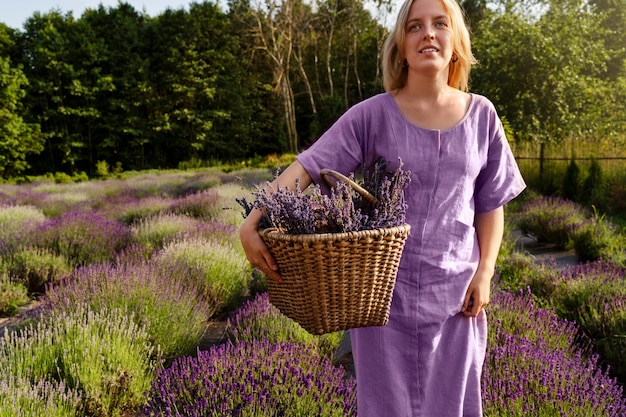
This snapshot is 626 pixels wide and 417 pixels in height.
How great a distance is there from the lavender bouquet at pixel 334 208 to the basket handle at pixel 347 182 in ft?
0.04

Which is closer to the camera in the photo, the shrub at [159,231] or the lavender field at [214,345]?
the lavender field at [214,345]

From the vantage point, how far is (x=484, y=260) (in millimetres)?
1678

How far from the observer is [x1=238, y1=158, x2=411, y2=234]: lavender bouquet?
1376mm

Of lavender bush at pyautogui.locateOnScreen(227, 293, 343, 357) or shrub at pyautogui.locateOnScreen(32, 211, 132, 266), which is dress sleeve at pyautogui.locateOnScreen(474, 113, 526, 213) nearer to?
lavender bush at pyautogui.locateOnScreen(227, 293, 343, 357)

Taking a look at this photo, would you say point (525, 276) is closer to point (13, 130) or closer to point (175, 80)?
point (13, 130)

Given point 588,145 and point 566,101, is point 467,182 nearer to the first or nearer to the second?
point 588,145

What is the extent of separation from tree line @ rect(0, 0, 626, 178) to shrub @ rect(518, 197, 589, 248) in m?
16.6

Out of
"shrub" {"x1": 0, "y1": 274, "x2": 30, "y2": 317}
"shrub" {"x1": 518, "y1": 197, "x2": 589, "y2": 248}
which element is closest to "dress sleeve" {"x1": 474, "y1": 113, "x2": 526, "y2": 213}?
"shrub" {"x1": 0, "y1": 274, "x2": 30, "y2": 317}

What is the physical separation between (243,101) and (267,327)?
32.9m

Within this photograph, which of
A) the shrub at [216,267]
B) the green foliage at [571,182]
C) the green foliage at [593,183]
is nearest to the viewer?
the shrub at [216,267]

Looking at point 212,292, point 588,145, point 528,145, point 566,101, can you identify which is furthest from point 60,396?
point 566,101

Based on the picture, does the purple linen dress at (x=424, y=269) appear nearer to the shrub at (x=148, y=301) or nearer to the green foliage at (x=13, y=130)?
the shrub at (x=148, y=301)

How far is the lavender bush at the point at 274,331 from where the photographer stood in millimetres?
3478

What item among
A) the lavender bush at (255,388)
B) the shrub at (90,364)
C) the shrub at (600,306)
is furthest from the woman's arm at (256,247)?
the shrub at (600,306)
